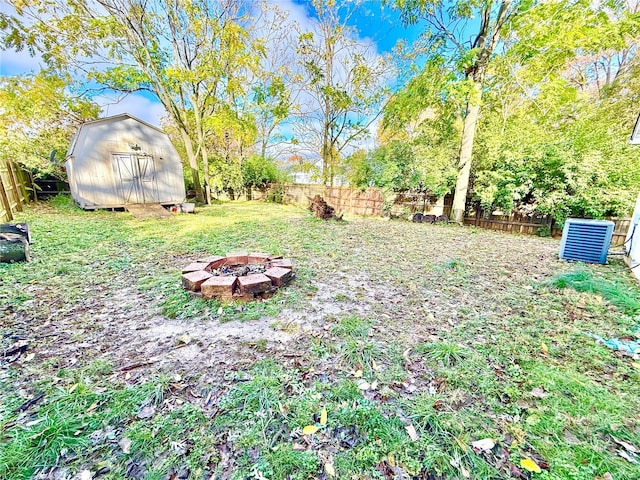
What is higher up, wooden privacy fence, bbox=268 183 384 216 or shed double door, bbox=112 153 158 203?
shed double door, bbox=112 153 158 203

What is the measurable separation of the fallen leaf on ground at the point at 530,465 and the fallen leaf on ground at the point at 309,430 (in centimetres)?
93

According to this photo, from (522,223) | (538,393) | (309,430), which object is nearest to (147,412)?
(309,430)

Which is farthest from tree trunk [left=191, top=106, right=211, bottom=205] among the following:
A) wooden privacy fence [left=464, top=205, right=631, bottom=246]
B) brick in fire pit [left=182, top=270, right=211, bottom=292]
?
wooden privacy fence [left=464, top=205, right=631, bottom=246]

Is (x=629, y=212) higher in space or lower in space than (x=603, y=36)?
lower

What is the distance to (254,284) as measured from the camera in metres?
2.71

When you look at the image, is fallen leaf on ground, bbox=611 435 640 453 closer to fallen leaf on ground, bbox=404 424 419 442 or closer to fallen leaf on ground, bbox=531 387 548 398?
fallen leaf on ground, bbox=531 387 548 398

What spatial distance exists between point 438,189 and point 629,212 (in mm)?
4358

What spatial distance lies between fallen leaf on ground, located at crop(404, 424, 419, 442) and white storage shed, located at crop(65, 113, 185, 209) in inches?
435

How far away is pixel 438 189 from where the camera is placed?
28.9 ft

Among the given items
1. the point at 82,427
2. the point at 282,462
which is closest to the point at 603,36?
the point at 282,462

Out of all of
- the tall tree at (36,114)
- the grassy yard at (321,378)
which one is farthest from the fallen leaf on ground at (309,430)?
the tall tree at (36,114)

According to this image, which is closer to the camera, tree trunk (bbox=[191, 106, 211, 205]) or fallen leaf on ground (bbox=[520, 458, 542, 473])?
fallen leaf on ground (bbox=[520, 458, 542, 473])

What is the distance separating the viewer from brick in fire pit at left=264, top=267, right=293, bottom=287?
2.93 m

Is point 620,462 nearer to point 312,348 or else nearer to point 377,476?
point 377,476
